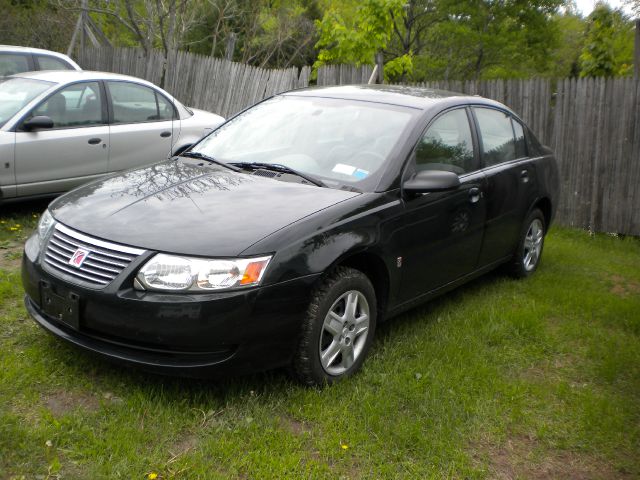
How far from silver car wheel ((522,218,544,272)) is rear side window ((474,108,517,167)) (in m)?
0.81

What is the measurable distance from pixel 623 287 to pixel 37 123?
5854mm

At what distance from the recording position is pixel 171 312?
11.1 feet

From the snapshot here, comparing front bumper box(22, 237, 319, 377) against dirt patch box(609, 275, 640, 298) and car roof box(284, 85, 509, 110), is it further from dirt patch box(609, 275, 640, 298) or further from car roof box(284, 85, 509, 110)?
dirt patch box(609, 275, 640, 298)

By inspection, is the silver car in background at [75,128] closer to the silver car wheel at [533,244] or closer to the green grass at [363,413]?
the green grass at [363,413]

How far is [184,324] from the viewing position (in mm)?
3408

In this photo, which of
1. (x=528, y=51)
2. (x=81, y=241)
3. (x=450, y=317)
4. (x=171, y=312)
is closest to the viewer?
(x=171, y=312)

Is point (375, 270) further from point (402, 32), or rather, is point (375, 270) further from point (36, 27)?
point (402, 32)

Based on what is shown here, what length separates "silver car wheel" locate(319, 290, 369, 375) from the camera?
3.95 m

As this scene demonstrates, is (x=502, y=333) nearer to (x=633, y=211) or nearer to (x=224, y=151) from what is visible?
(x=224, y=151)

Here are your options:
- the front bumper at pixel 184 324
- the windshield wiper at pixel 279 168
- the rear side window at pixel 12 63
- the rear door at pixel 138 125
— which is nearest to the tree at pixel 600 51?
the rear door at pixel 138 125

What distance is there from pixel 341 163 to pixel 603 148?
17.7 ft

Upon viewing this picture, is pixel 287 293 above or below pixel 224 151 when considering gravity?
below

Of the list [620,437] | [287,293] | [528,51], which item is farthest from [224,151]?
[528,51]

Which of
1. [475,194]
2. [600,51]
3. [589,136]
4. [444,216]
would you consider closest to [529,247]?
[475,194]
